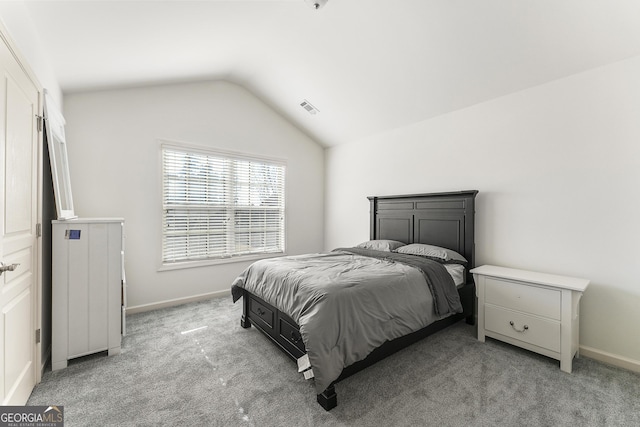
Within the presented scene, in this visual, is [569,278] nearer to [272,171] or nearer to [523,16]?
[523,16]

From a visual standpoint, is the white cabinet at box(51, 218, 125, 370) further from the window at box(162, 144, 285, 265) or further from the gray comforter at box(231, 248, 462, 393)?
the window at box(162, 144, 285, 265)

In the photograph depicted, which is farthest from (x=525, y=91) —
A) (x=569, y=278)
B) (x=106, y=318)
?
(x=106, y=318)

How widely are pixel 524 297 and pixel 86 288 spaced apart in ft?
12.2

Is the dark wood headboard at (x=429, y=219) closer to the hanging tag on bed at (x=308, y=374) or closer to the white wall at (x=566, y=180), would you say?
the white wall at (x=566, y=180)

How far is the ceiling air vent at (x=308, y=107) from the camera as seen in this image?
13.5ft

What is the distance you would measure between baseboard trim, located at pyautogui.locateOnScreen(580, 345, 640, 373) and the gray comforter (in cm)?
107

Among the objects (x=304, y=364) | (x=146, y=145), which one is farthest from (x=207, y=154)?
(x=304, y=364)

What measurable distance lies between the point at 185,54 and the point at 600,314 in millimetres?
4763

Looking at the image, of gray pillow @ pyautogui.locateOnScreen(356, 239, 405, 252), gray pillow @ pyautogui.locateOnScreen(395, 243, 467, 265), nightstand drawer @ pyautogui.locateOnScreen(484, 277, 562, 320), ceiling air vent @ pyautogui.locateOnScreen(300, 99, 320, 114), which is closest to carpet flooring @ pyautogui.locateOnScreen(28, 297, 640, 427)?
nightstand drawer @ pyautogui.locateOnScreen(484, 277, 562, 320)

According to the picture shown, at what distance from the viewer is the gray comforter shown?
68.2 inches

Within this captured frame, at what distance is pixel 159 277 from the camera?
11.6 feet

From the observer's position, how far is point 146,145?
3426 mm

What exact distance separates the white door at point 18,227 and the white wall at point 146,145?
133 centimetres

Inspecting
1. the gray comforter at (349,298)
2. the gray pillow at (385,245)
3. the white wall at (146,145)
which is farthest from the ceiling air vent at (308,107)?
the gray comforter at (349,298)
